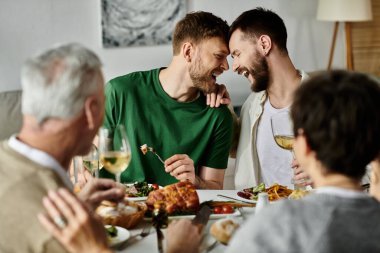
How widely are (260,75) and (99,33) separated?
1320 millimetres

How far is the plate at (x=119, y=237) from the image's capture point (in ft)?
5.29

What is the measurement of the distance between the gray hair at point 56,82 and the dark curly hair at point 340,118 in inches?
19.2

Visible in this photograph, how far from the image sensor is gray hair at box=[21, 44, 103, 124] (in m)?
1.29

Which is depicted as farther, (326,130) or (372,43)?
(372,43)

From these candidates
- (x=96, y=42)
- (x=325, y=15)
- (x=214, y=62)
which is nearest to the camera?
(x=214, y=62)

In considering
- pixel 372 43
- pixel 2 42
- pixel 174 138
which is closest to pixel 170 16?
pixel 2 42

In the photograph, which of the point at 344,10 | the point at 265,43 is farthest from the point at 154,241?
the point at 344,10

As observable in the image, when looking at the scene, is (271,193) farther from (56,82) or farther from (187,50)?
(56,82)

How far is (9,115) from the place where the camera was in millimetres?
3271

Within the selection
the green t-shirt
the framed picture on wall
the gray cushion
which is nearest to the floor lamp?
the framed picture on wall

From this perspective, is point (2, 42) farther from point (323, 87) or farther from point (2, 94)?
point (323, 87)

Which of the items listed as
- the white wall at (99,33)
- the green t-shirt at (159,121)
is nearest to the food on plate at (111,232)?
the green t-shirt at (159,121)

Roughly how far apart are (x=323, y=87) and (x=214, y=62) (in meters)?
1.51

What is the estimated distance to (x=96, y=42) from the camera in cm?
369
